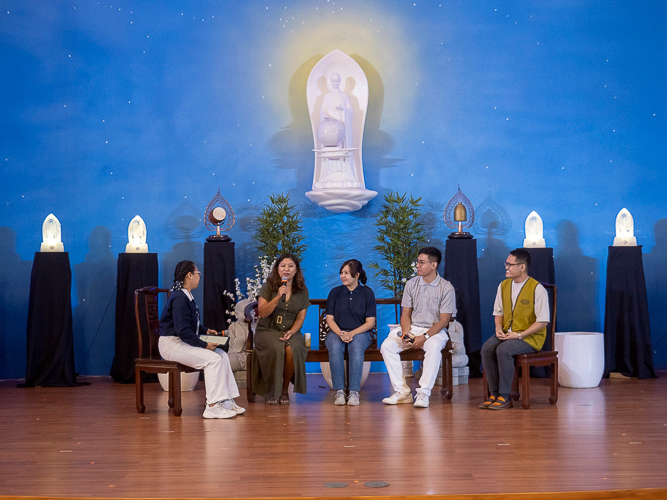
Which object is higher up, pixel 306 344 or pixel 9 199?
pixel 9 199

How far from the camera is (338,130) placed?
21.8 feet

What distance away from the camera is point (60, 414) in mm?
4805

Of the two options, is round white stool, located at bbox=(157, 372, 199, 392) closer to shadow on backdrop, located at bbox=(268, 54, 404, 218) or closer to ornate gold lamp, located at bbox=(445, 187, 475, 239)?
shadow on backdrop, located at bbox=(268, 54, 404, 218)

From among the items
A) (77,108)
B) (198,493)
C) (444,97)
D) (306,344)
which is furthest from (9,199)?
(198,493)

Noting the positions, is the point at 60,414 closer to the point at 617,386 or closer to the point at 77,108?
the point at 77,108

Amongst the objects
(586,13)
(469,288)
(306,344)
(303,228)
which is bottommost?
Result: (306,344)

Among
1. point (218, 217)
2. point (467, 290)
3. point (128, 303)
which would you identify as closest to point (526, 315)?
point (467, 290)

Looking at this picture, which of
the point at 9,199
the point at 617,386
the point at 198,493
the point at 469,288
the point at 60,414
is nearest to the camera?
the point at 198,493

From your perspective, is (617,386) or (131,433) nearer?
(131,433)

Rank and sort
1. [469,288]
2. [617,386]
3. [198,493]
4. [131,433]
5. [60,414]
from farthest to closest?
[469,288]
[617,386]
[60,414]
[131,433]
[198,493]

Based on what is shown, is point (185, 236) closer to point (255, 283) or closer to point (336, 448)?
point (255, 283)

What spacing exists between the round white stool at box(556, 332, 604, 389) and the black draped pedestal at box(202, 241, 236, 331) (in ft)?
9.52

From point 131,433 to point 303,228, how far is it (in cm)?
318

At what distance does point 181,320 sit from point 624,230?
13.4ft
